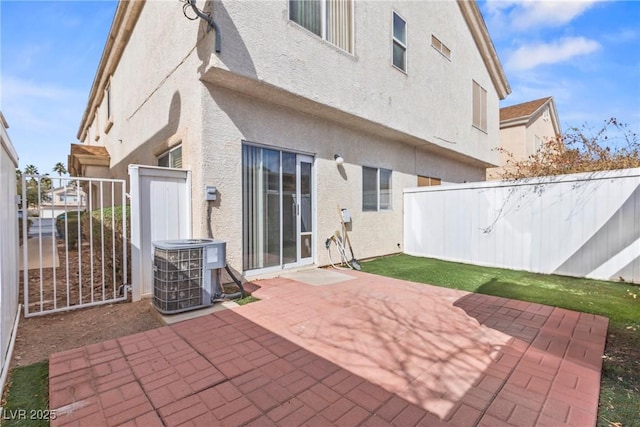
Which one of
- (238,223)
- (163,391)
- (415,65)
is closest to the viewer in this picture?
(163,391)

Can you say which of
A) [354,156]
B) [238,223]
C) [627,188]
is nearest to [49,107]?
[238,223]

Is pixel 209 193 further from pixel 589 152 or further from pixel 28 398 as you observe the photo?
pixel 589 152

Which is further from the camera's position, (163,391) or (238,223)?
(238,223)

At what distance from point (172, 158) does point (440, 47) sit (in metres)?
11.0

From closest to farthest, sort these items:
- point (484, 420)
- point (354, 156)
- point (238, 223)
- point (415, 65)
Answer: point (484, 420) → point (238, 223) → point (354, 156) → point (415, 65)

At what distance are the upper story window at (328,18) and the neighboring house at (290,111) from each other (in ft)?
0.12

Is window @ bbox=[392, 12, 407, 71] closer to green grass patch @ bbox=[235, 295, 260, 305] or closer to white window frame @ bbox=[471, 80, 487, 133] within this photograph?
white window frame @ bbox=[471, 80, 487, 133]

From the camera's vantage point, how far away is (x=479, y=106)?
14641 millimetres

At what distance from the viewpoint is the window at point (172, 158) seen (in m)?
6.71

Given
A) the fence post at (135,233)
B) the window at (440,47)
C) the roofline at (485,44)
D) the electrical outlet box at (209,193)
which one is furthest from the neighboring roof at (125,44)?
the electrical outlet box at (209,193)

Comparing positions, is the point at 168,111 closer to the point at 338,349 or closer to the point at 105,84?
the point at 338,349

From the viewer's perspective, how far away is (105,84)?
14359 mm

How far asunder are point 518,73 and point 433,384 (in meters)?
20.3

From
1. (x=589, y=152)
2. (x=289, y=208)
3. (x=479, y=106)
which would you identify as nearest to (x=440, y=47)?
(x=479, y=106)
